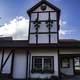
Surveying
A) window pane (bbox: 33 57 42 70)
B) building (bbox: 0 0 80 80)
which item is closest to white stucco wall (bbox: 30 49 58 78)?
building (bbox: 0 0 80 80)

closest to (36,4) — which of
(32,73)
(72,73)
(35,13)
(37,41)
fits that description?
(35,13)

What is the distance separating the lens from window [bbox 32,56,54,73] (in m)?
16.3

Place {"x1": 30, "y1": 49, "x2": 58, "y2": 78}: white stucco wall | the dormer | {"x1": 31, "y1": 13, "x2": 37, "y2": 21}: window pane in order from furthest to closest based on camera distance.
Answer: {"x1": 31, "y1": 13, "x2": 37, "y2": 21}: window pane → the dormer → {"x1": 30, "y1": 49, "x2": 58, "y2": 78}: white stucco wall

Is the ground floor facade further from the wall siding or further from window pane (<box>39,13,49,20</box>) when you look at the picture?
window pane (<box>39,13,49,20</box>)

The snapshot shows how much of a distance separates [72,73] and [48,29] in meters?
5.97

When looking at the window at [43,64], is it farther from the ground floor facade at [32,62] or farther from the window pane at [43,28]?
the window pane at [43,28]

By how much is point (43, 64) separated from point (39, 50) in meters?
1.30

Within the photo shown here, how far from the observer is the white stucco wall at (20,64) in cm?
1669

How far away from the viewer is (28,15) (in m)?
18.5

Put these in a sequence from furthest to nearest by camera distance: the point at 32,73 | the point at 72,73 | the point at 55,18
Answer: the point at 72,73, the point at 55,18, the point at 32,73

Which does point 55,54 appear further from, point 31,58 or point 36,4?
point 36,4

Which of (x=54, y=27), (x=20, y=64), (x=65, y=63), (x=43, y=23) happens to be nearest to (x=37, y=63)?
(x=20, y=64)

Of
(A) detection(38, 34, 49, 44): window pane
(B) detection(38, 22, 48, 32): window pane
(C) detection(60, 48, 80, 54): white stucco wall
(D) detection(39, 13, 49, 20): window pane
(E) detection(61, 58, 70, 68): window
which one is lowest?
(E) detection(61, 58, 70, 68): window

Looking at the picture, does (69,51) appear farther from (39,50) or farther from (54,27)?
(39,50)
